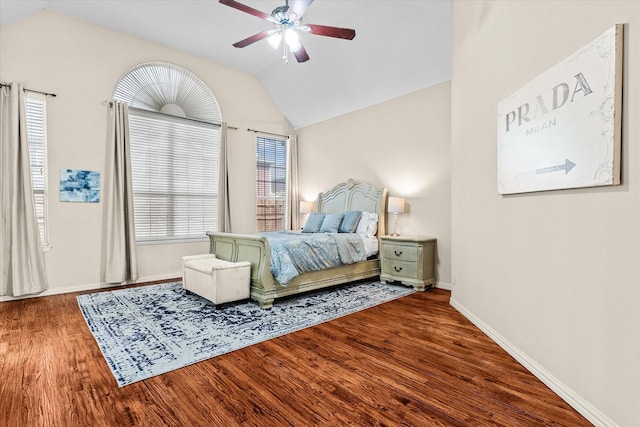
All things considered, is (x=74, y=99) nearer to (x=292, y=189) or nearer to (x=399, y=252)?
(x=292, y=189)

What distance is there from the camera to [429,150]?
4766 mm

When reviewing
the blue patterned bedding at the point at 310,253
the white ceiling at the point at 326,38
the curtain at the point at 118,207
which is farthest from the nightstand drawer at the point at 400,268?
the curtain at the point at 118,207

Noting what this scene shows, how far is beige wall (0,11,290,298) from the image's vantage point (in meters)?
4.11

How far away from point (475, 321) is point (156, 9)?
5.20 metres

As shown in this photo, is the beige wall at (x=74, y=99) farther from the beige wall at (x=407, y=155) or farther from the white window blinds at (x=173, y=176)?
the beige wall at (x=407, y=155)

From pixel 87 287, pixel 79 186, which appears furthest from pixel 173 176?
pixel 87 287

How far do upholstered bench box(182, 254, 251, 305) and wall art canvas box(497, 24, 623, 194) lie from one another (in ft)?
8.86

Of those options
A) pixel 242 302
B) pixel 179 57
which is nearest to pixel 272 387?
pixel 242 302

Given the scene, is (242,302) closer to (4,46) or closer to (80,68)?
(80,68)

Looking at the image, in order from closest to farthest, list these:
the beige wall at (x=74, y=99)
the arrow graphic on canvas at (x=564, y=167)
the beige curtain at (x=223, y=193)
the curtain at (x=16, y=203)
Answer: the arrow graphic on canvas at (x=564, y=167) → the curtain at (x=16, y=203) → the beige wall at (x=74, y=99) → the beige curtain at (x=223, y=193)

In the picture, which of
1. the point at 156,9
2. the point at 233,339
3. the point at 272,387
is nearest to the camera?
the point at 272,387

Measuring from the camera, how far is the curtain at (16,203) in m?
3.88

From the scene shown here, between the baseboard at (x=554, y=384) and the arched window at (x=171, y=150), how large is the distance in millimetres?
4616

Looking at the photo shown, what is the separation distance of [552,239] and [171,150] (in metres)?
5.21
